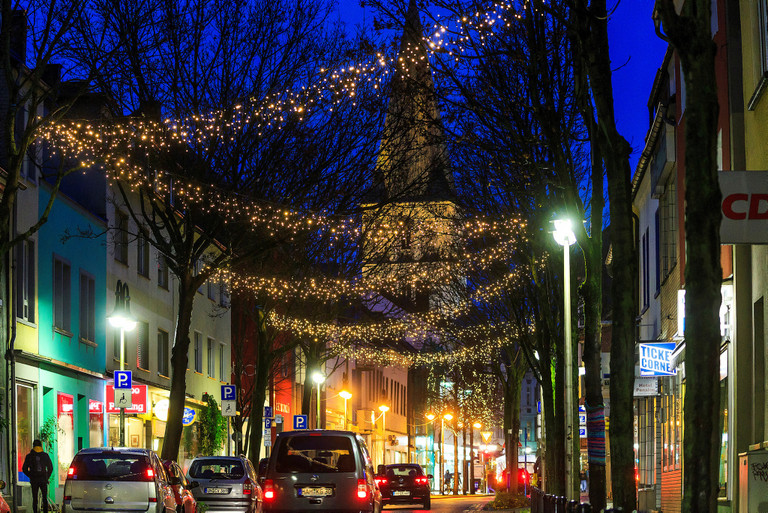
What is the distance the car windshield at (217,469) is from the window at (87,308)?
7.64 m

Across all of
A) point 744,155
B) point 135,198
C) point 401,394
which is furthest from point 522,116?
point 401,394

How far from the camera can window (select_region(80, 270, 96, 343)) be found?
109ft

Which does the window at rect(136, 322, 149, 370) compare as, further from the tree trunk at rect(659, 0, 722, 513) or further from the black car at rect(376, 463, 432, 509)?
the tree trunk at rect(659, 0, 722, 513)

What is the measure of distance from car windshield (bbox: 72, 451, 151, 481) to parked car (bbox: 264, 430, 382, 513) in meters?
2.18

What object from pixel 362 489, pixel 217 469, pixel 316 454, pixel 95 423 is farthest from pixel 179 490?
pixel 95 423

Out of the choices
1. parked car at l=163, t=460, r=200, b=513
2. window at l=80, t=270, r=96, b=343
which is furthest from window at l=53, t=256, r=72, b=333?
parked car at l=163, t=460, r=200, b=513

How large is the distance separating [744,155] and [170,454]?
14.8 m

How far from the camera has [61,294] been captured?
1250 inches

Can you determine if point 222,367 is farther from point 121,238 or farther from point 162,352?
point 121,238

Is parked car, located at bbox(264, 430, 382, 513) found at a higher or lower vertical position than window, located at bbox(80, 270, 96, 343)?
lower

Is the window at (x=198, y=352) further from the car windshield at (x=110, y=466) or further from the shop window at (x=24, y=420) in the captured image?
the car windshield at (x=110, y=466)

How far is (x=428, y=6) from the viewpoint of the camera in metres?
19.3

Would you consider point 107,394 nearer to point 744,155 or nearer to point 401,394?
point 744,155

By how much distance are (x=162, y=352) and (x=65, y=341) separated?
1076 centimetres
